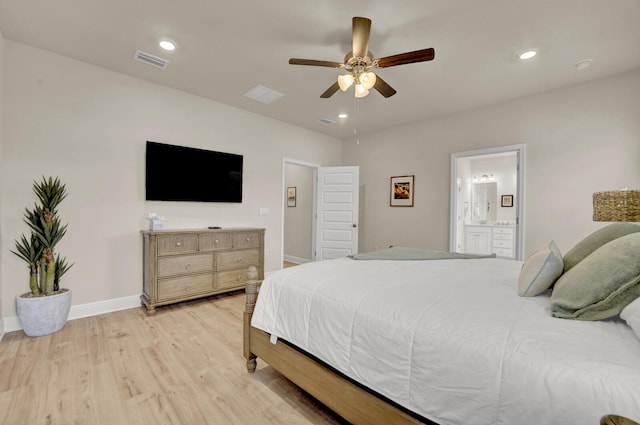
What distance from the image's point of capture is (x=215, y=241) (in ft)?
11.5

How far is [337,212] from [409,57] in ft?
10.8

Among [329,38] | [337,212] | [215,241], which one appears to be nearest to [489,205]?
[337,212]

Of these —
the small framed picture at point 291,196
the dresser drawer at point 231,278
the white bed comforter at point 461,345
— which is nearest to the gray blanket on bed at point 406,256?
the white bed comforter at point 461,345

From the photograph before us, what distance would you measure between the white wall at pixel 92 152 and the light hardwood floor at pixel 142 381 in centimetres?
70

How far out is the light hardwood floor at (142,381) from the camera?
1.58 metres

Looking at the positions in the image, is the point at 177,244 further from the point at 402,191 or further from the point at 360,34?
the point at 402,191

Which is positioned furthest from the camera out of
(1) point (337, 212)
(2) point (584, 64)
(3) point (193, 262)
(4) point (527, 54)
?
(1) point (337, 212)

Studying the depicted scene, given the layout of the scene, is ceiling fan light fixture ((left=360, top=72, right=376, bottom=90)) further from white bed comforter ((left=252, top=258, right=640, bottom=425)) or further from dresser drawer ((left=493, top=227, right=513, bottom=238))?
dresser drawer ((left=493, top=227, right=513, bottom=238))

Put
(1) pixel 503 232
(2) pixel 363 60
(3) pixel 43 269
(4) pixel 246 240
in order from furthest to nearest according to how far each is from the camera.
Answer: (1) pixel 503 232
(4) pixel 246 240
(3) pixel 43 269
(2) pixel 363 60

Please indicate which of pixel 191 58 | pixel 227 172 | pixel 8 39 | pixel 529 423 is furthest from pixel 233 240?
pixel 529 423

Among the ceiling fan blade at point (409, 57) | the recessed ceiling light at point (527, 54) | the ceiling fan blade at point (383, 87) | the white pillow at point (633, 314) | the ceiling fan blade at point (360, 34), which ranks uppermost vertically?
the recessed ceiling light at point (527, 54)

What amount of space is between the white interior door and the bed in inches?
126

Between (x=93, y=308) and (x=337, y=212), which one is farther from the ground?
(x=337, y=212)

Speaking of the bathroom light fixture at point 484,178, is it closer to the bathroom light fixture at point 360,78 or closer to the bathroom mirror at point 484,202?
the bathroom mirror at point 484,202
